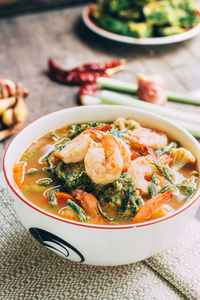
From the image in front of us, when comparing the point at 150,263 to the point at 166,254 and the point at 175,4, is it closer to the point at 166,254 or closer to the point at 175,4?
the point at 166,254

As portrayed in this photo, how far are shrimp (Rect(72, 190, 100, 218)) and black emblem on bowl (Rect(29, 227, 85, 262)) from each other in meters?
0.17

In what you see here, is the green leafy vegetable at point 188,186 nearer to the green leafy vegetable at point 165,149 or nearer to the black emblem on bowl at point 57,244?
the green leafy vegetable at point 165,149

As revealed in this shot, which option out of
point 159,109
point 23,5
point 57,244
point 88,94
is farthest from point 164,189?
point 23,5

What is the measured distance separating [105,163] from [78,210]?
25 cm

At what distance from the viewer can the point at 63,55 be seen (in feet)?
13.4

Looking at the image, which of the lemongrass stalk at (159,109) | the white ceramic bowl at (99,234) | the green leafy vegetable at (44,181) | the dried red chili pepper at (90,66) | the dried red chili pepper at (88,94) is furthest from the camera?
the dried red chili pepper at (90,66)

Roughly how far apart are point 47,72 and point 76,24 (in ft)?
A: 4.05

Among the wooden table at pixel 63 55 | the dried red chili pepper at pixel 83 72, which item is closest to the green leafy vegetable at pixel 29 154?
the wooden table at pixel 63 55

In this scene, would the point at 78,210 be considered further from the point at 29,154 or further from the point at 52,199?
the point at 29,154

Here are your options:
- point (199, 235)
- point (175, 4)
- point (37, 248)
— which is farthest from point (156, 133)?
point (175, 4)

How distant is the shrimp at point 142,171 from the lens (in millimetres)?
1774

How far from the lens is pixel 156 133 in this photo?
84.8 inches

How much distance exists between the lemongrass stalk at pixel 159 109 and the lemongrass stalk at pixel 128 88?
9cm

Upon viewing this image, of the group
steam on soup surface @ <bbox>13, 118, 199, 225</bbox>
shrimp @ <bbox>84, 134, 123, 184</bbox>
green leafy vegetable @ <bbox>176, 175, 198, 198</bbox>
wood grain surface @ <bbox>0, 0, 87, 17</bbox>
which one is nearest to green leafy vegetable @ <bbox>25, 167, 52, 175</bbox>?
steam on soup surface @ <bbox>13, 118, 199, 225</bbox>
